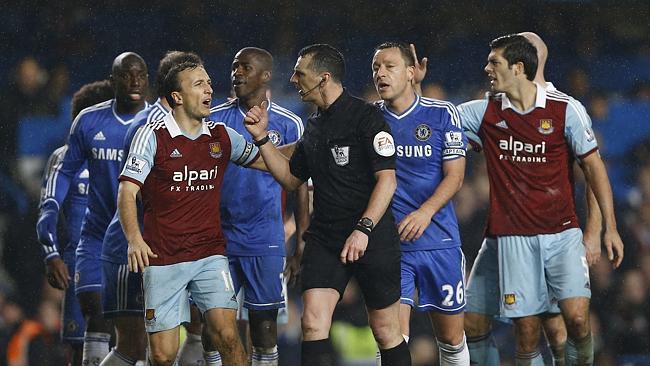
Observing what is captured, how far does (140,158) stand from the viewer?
5148mm

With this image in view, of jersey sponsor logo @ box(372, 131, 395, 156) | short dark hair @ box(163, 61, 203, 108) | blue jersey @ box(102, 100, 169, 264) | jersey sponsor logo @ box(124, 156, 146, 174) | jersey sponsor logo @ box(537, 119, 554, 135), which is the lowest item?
blue jersey @ box(102, 100, 169, 264)

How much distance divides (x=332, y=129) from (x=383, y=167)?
29 centimetres

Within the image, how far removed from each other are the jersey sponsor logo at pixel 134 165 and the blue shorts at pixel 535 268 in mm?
1952

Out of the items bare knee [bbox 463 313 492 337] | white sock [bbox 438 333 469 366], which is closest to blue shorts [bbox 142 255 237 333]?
white sock [bbox 438 333 469 366]

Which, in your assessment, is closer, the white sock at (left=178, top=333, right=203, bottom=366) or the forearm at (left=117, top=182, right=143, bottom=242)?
the forearm at (left=117, top=182, right=143, bottom=242)

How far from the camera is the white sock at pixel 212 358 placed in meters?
6.11

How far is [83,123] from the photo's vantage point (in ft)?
20.5

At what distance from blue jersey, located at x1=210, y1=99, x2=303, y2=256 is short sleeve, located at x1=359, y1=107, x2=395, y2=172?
1.20 m

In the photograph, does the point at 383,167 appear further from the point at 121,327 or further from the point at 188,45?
the point at 188,45

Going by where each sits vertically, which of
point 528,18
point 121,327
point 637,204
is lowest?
point 121,327

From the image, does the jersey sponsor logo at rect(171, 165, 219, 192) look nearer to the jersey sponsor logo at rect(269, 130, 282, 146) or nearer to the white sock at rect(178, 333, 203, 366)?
the jersey sponsor logo at rect(269, 130, 282, 146)

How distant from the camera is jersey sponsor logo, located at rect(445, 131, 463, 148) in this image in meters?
5.65

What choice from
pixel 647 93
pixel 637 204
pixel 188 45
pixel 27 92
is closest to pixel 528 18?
pixel 647 93

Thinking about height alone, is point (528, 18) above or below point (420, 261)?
above
